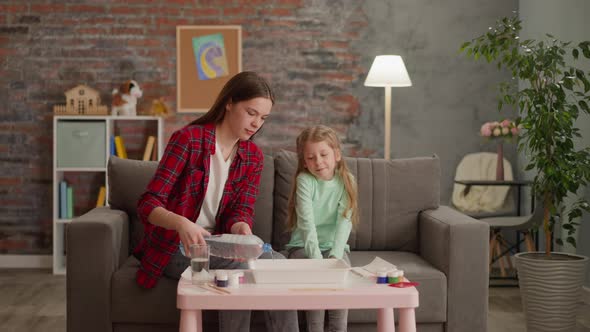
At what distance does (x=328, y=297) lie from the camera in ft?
6.58

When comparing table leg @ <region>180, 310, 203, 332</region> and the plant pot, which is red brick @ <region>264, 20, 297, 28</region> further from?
table leg @ <region>180, 310, 203, 332</region>

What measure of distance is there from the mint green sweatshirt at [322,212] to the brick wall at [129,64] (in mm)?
2445

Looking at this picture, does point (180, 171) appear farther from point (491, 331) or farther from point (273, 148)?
point (273, 148)

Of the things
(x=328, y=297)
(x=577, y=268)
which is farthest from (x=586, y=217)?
(x=328, y=297)

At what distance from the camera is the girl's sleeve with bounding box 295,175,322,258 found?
283cm

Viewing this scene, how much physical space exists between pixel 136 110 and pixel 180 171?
2.87 meters


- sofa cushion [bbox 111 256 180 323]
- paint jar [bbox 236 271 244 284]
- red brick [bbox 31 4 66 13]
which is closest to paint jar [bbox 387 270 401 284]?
paint jar [bbox 236 271 244 284]

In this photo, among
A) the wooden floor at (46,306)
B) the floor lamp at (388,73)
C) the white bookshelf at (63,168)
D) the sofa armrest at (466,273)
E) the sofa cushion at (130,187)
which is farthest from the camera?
the white bookshelf at (63,168)

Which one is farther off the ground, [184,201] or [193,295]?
[184,201]

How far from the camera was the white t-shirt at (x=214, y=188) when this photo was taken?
2.72 m

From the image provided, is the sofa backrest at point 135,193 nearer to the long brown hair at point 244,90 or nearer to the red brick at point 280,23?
the long brown hair at point 244,90

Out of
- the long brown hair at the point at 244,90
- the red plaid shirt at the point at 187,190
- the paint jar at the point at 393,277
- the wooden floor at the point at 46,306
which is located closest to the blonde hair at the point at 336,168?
the red plaid shirt at the point at 187,190

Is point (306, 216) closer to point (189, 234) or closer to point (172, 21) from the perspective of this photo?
point (189, 234)

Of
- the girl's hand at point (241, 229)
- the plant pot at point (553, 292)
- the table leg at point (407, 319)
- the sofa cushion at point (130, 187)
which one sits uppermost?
the sofa cushion at point (130, 187)
